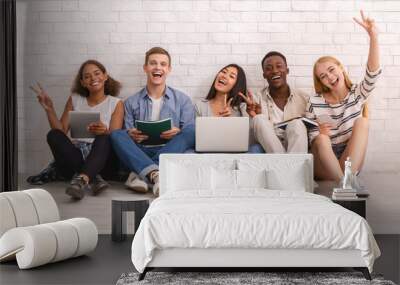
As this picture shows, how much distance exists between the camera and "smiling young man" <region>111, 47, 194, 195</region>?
8.47 meters

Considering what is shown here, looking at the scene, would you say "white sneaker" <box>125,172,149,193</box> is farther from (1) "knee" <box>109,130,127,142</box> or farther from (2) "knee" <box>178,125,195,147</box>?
(2) "knee" <box>178,125,195,147</box>

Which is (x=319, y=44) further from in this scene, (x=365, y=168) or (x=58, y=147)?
(x=58, y=147)

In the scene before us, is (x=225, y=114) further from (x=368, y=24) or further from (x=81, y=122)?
(x=368, y=24)

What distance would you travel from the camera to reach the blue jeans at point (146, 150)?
8.45m

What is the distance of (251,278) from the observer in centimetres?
566

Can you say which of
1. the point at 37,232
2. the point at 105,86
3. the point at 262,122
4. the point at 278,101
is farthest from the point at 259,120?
the point at 37,232

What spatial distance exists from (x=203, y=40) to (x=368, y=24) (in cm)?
201

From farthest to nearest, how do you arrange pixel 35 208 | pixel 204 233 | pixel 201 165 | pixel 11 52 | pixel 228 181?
pixel 11 52
pixel 201 165
pixel 228 181
pixel 35 208
pixel 204 233

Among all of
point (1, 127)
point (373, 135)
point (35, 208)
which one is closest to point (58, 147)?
point (1, 127)

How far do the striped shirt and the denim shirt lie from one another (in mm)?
1488

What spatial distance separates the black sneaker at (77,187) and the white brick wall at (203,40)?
0.48 meters

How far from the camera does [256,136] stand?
8.49 m

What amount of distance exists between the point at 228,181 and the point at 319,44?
7.50 ft

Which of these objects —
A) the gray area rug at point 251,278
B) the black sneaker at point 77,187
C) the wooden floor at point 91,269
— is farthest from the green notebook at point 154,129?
the gray area rug at point 251,278
